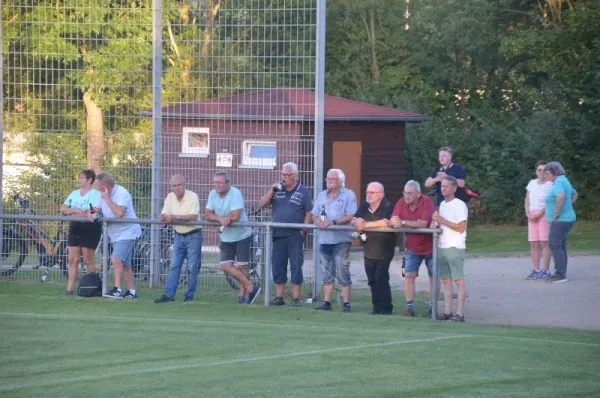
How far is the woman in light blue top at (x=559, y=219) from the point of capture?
16.1 m

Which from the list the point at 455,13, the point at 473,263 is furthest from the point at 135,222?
the point at 455,13

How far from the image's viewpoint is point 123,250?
45.6 feet

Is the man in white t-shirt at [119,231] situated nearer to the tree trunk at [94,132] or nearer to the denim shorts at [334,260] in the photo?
the tree trunk at [94,132]

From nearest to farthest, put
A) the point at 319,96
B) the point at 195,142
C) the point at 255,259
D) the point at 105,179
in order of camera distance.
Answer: the point at 105,179 → the point at 255,259 → the point at 319,96 → the point at 195,142

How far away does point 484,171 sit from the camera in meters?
30.5

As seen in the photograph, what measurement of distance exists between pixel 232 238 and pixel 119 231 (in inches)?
63.0

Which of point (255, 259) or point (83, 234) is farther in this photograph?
point (255, 259)

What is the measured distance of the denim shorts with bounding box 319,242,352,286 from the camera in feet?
43.4

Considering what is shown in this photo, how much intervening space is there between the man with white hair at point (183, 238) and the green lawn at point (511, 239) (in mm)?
9139

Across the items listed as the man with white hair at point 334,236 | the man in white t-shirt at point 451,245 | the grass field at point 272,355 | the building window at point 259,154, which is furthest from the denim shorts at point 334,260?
the building window at point 259,154

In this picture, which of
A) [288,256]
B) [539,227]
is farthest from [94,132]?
[539,227]

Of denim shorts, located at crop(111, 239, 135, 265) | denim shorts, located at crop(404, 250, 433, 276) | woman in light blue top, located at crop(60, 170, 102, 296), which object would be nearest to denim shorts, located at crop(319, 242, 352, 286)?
denim shorts, located at crop(404, 250, 433, 276)

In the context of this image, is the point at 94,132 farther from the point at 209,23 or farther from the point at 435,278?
the point at 435,278

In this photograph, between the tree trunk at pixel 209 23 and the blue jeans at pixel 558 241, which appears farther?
the blue jeans at pixel 558 241
